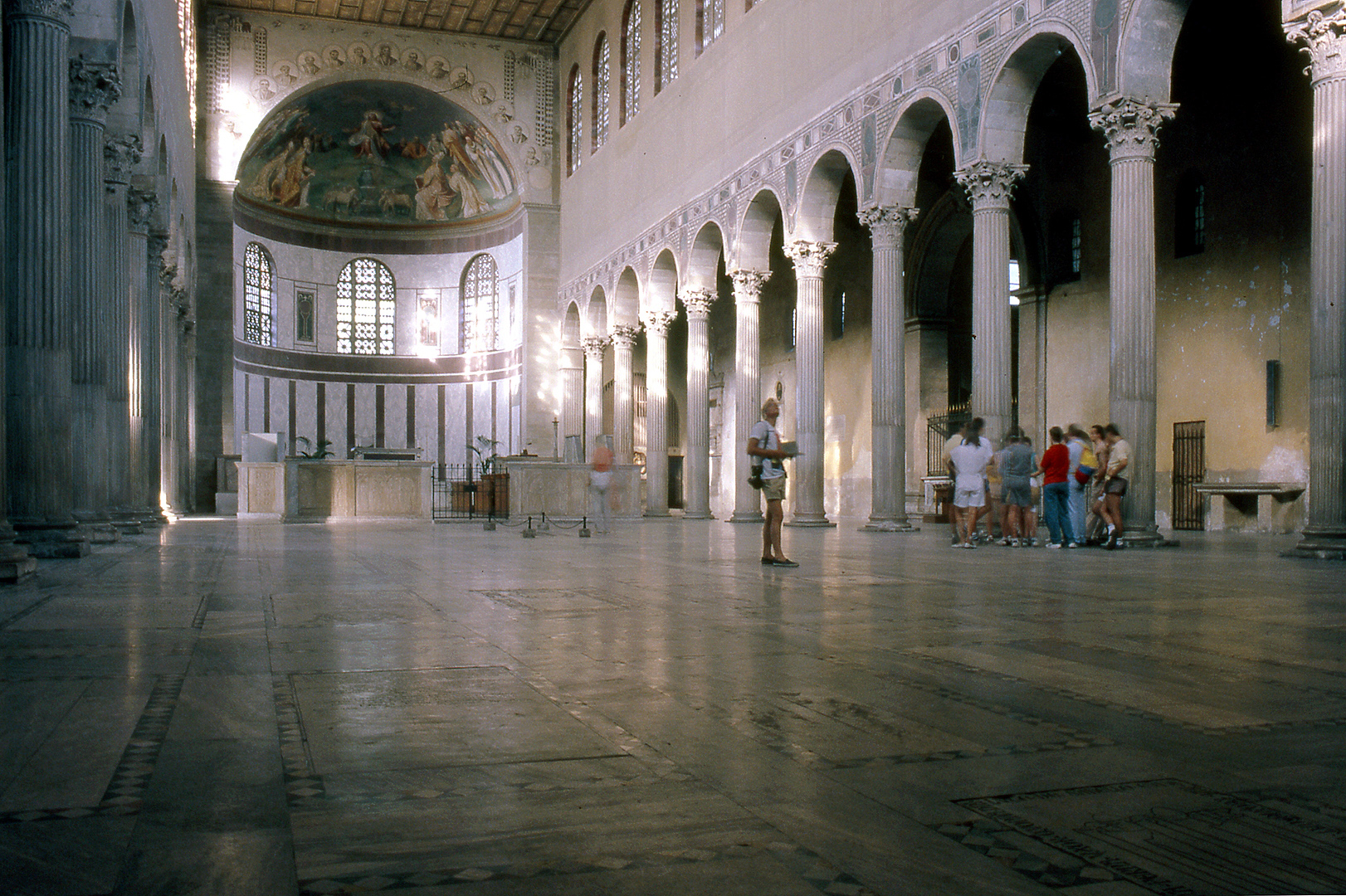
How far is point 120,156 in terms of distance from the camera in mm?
17062

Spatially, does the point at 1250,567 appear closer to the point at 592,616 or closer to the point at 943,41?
the point at 592,616

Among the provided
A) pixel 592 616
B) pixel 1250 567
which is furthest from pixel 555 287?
pixel 592 616

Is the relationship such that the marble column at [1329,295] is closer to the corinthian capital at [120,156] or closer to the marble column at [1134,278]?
the marble column at [1134,278]

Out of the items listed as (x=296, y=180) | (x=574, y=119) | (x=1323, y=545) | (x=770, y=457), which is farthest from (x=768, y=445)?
(x=296, y=180)

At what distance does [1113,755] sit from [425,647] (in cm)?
315

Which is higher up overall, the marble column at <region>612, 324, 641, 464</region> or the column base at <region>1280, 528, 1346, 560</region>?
the marble column at <region>612, 324, 641, 464</region>

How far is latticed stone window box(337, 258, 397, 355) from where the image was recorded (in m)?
44.4

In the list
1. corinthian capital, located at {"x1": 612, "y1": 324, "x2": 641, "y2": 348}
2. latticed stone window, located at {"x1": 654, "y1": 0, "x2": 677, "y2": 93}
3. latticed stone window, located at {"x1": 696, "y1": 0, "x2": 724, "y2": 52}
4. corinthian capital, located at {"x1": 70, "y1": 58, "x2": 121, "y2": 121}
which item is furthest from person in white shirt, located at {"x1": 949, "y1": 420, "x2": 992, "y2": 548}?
corinthian capital, located at {"x1": 612, "y1": 324, "x2": 641, "y2": 348}

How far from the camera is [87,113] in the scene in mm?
13930

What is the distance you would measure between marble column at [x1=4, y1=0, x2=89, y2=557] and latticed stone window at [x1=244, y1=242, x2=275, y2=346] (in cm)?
3051

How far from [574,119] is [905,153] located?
20999 mm

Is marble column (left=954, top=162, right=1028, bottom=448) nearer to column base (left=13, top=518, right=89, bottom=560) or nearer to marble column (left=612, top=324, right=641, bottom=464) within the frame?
column base (left=13, top=518, right=89, bottom=560)

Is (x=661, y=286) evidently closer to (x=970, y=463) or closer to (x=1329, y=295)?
Answer: (x=970, y=463)

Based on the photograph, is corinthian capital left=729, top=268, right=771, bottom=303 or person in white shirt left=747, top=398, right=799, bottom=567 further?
corinthian capital left=729, top=268, right=771, bottom=303
